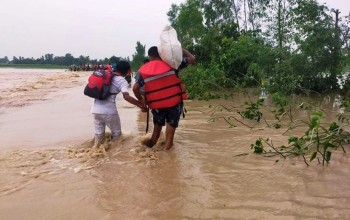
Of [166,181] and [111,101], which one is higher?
[111,101]

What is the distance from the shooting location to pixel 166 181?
3.74m

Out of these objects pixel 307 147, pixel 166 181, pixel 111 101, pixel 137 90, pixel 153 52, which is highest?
pixel 153 52

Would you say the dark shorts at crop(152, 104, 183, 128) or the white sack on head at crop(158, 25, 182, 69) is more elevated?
the white sack on head at crop(158, 25, 182, 69)

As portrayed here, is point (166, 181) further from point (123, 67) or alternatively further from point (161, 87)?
point (123, 67)

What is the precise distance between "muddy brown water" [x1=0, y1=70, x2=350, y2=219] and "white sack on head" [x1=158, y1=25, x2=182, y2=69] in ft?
3.83

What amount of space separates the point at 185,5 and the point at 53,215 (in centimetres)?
3042

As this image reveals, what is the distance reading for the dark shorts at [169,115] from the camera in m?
4.93

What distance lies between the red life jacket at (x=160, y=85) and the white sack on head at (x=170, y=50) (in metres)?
0.07

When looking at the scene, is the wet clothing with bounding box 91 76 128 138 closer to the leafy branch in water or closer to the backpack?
the backpack

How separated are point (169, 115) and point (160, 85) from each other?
0.45 m

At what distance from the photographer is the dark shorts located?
493cm

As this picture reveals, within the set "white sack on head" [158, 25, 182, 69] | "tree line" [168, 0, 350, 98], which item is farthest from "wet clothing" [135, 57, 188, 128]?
"tree line" [168, 0, 350, 98]

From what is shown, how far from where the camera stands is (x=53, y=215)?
2998 mm

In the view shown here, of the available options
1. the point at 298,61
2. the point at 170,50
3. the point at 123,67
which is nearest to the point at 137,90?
the point at 123,67
